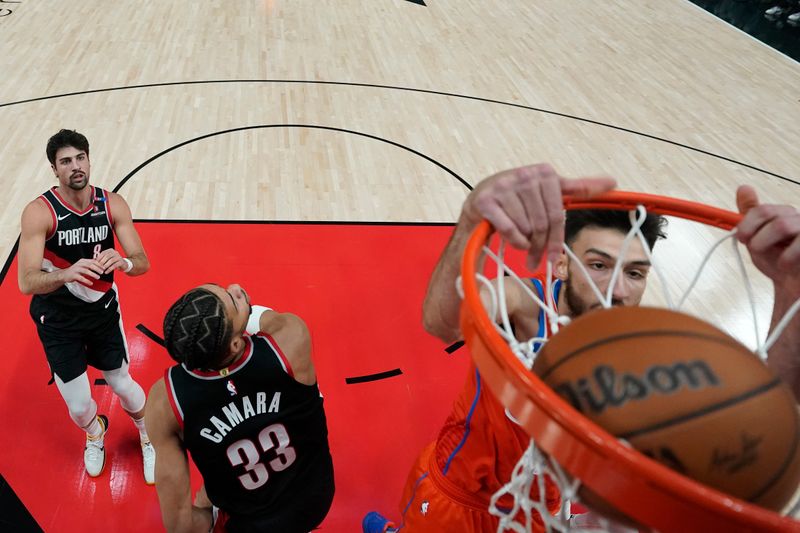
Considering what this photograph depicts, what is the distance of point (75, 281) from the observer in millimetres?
2658

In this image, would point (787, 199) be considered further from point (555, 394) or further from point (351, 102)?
point (555, 394)

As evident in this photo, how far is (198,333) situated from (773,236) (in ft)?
5.24

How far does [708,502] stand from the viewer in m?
0.84

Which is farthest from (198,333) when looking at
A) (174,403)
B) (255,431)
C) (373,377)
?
(373,377)

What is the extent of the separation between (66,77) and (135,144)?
1870 millimetres

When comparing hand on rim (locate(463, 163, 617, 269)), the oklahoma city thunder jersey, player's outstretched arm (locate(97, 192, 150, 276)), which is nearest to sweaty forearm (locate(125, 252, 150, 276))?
player's outstretched arm (locate(97, 192, 150, 276))

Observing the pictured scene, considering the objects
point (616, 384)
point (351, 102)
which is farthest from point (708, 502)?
point (351, 102)

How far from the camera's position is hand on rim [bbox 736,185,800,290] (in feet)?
4.68

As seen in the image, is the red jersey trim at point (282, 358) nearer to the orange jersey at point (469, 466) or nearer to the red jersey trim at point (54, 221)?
the orange jersey at point (469, 466)

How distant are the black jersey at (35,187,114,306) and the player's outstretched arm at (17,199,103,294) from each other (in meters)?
0.04

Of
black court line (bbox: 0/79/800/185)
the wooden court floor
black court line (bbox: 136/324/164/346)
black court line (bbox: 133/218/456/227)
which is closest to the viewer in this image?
black court line (bbox: 136/324/164/346)

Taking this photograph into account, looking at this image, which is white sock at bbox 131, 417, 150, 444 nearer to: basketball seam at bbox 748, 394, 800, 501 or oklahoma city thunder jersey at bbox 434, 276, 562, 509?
oklahoma city thunder jersey at bbox 434, 276, 562, 509

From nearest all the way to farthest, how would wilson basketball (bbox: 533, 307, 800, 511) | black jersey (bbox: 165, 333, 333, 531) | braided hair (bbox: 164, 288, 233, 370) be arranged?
wilson basketball (bbox: 533, 307, 800, 511)
braided hair (bbox: 164, 288, 233, 370)
black jersey (bbox: 165, 333, 333, 531)

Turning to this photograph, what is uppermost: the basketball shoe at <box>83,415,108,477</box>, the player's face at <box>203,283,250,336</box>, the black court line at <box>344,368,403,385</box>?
the player's face at <box>203,283,250,336</box>
